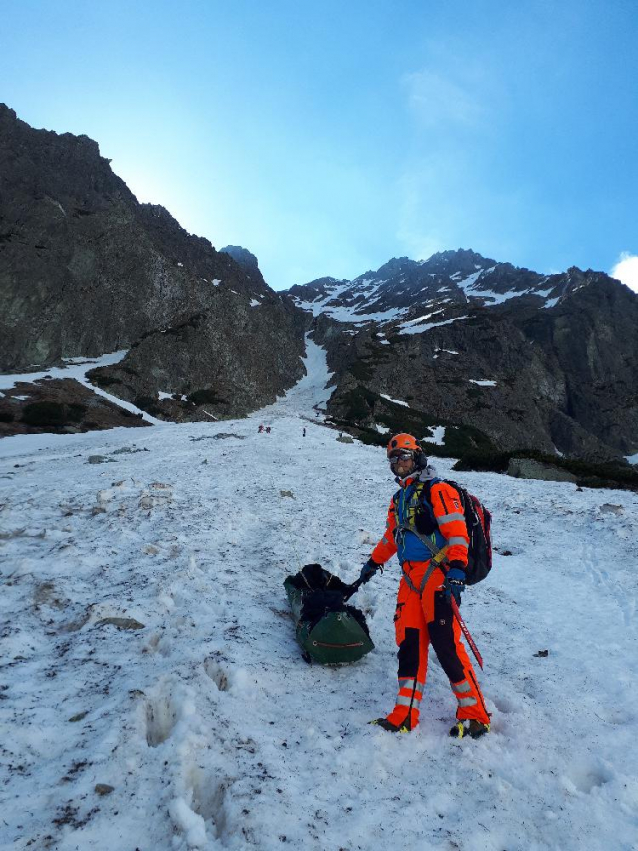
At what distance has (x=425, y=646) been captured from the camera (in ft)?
15.0

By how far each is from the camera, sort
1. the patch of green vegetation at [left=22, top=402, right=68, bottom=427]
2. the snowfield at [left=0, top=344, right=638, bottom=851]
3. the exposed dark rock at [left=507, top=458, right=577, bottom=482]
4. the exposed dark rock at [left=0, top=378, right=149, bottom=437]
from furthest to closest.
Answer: the patch of green vegetation at [left=22, top=402, right=68, bottom=427], the exposed dark rock at [left=0, top=378, right=149, bottom=437], the exposed dark rock at [left=507, top=458, right=577, bottom=482], the snowfield at [left=0, top=344, right=638, bottom=851]

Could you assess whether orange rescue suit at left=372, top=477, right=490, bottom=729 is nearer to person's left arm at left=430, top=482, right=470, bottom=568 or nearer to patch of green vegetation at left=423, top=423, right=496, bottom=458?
person's left arm at left=430, top=482, right=470, bottom=568

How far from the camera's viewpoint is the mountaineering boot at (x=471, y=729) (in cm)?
404

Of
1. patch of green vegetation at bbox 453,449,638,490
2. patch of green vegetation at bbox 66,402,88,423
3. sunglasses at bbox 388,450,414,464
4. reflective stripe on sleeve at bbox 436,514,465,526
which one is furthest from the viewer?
patch of green vegetation at bbox 66,402,88,423

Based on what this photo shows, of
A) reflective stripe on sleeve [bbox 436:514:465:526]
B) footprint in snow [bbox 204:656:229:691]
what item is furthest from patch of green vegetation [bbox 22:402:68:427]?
reflective stripe on sleeve [bbox 436:514:465:526]

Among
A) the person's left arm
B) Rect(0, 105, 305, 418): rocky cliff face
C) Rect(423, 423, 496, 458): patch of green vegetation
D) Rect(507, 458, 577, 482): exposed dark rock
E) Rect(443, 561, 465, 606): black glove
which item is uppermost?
Rect(0, 105, 305, 418): rocky cliff face

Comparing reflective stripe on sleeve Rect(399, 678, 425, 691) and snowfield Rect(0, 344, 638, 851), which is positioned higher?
reflective stripe on sleeve Rect(399, 678, 425, 691)

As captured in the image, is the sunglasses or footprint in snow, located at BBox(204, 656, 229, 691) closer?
footprint in snow, located at BBox(204, 656, 229, 691)

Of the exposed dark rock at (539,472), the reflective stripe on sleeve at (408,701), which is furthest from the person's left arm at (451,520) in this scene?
the exposed dark rock at (539,472)

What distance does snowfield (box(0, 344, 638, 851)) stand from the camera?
297 cm

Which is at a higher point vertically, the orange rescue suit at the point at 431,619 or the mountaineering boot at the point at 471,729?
the orange rescue suit at the point at 431,619

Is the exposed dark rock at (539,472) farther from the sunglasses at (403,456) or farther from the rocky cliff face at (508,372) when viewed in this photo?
the rocky cliff face at (508,372)

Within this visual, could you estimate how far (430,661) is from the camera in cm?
555

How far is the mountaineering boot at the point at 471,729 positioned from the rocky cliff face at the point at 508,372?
51110 millimetres
